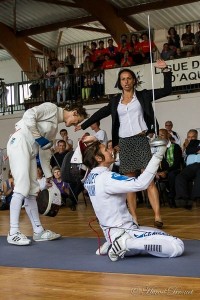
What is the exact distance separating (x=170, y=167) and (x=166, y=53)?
145 inches

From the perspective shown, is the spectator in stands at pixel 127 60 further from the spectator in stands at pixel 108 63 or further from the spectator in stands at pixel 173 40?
the spectator in stands at pixel 173 40

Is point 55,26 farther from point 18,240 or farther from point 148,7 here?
point 18,240

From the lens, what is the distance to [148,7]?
15.3 meters

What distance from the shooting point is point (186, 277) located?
276 centimetres

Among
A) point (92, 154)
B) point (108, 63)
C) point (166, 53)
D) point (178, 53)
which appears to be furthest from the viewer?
point (108, 63)

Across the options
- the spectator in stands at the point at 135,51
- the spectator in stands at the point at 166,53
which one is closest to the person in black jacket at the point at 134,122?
the spectator in stands at the point at 166,53

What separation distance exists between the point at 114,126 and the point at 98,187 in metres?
1.40

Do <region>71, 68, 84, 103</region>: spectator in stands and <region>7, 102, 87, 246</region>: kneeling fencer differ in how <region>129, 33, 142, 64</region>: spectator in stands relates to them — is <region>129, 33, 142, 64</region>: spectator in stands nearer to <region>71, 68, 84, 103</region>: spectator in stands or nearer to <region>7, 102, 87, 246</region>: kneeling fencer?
<region>71, 68, 84, 103</region>: spectator in stands

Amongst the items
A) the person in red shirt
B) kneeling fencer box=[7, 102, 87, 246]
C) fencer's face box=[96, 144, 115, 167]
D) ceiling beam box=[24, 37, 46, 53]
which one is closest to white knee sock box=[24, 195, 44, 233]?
kneeling fencer box=[7, 102, 87, 246]

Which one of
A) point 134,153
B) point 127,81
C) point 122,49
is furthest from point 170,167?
point 122,49

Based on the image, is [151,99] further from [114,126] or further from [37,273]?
[37,273]

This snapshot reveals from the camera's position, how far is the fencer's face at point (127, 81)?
4.74m

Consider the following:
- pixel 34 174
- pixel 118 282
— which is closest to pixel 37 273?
pixel 118 282

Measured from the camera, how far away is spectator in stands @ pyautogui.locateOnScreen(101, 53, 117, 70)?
1170 centimetres
